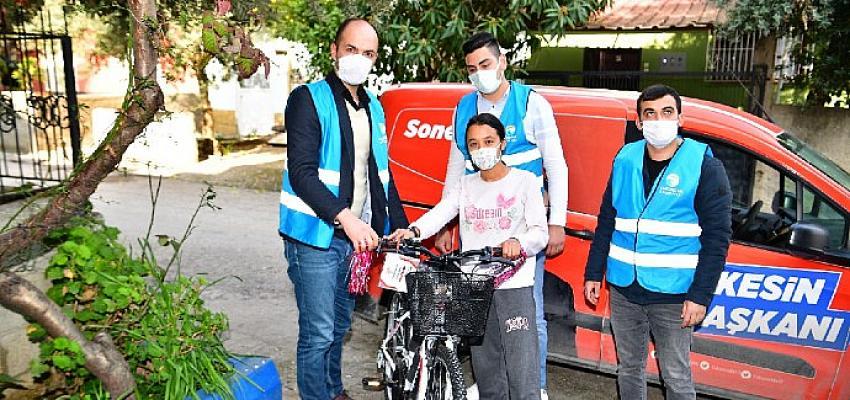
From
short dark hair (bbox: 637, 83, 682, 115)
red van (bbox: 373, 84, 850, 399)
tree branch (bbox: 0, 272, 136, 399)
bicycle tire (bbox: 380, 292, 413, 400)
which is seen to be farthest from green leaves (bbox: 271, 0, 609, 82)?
tree branch (bbox: 0, 272, 136, 399)

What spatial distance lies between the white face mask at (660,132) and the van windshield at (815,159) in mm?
954

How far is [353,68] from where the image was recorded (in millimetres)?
3600

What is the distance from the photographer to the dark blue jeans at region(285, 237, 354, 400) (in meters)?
3.60

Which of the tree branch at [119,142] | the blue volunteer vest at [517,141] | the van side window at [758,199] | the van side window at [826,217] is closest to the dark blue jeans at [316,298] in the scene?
Answer: the blue volunteer vest at [517,141]

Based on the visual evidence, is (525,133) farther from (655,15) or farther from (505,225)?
(655,15)

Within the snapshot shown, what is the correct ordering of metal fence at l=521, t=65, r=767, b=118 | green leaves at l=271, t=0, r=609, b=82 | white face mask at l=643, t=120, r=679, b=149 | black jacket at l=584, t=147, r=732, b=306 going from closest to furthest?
1. black jacket at l=584, t=147, r=732, b=306
2. white face mask at l=643, t=120, r=679, b=149
3. green leaves at l=271, t=0, r=609, b=82
4. metal fence at l=521, t=65, r=767, b=118

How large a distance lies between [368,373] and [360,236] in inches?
77.4

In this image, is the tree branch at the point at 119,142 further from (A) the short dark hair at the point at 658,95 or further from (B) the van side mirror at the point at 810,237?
(B) the van side mirror at the point at 810,237

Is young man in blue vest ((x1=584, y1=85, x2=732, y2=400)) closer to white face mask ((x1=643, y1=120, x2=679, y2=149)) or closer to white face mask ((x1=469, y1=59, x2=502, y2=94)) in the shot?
white face mask ((x1=643, y1=120, x2=679, y2=149))

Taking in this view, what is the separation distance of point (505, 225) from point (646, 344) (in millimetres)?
881

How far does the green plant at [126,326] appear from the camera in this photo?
10.1 feet

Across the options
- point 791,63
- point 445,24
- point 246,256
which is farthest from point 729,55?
point 246,256

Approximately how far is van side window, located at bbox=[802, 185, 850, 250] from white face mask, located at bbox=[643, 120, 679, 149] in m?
0.98

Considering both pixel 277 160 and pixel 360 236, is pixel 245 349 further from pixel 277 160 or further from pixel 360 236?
pixel 277 160
